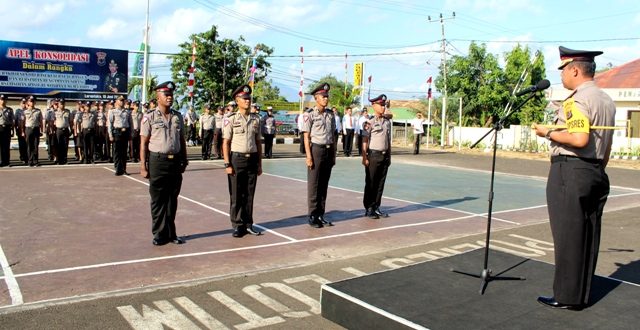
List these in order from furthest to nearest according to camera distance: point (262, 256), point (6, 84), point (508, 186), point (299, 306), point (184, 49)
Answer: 1. point (184, 49)
2. point (6, 84)
3. point (508, 186)
4. point (262, 256)
5. point (299, 306)

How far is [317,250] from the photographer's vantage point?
21.7 feet

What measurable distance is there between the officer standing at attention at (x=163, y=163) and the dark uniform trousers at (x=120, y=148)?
287 inches

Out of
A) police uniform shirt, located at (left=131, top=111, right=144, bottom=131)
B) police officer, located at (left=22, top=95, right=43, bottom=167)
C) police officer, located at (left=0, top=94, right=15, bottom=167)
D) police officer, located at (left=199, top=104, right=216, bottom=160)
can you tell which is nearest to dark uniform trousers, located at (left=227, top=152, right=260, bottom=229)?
police uniform shirt, located at (left=131, top=111, right=144, bottom=131)

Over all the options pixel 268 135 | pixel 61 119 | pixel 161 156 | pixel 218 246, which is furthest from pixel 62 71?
pixel 218 246

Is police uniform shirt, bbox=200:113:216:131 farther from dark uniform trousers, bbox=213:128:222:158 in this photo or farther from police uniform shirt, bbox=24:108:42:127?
police uniform shirt, bbox=24:108:42:127

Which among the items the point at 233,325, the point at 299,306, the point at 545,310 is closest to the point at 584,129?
the point at 545,310

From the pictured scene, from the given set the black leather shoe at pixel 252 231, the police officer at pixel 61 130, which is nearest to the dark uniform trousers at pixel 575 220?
the black leather shoe at pixel 252 231

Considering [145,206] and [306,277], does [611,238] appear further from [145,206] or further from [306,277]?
[145,206]

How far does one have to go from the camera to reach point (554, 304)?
13.7 ft

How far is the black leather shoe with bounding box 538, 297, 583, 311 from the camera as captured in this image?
13.5 feet

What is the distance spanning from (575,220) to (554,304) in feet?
2.27

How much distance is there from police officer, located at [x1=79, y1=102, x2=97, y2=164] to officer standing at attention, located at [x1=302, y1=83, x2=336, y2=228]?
10345 mm

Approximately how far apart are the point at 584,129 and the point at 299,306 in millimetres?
2691

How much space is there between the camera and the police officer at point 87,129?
1602cm
